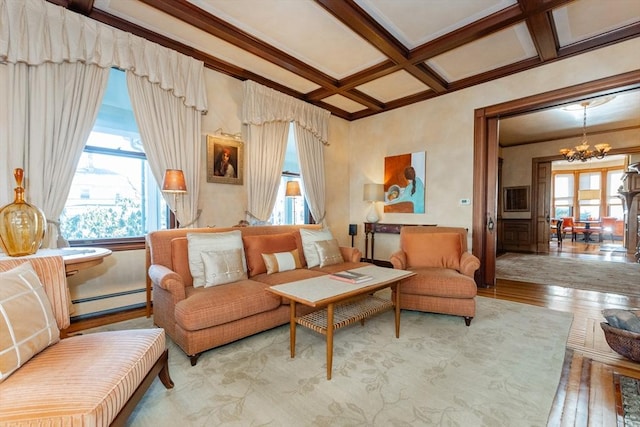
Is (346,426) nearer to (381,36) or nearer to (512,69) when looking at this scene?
(381,36)

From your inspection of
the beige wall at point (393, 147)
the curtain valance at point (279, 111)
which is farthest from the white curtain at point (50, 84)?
the curtain valance at point (279, 111)

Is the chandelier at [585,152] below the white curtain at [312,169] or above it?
above

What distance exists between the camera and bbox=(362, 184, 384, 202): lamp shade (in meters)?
5.23

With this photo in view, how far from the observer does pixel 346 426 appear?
1.55 m

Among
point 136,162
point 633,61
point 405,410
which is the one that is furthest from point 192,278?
point 633,61

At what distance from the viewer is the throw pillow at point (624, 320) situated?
2283 millimetres

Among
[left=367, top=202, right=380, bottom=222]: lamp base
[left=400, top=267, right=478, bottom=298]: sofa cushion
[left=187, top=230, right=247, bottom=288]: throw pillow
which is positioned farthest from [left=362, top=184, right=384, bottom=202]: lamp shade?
[left=187, top=230, right=247, bottom=288]: throw pillow

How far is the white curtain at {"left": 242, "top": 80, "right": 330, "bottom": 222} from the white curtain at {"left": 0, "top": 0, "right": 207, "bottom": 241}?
148 cm

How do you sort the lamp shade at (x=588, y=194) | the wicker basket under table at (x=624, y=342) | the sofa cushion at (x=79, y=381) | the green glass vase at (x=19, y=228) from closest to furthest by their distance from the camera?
the sofa cushion at (x=79, y=381) → the green glass vase at (x=19, y=228) → the wicker basket under table at (x=624, y=342) → the lamp shade at (x=588, y=194)

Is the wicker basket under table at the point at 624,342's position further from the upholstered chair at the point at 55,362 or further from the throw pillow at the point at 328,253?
the upholstered chair at the point at 55,362

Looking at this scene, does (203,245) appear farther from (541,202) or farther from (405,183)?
(541,202)

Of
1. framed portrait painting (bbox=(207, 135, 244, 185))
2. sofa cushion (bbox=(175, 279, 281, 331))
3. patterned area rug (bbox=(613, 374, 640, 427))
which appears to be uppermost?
framed portrait painting (bbox=(207, 135, 244, 185))

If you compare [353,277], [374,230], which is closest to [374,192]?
[374,230]

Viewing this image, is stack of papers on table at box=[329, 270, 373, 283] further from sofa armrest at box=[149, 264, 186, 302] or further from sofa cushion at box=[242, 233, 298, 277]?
sofa armrest at box=[149, 264, 186, 302]
